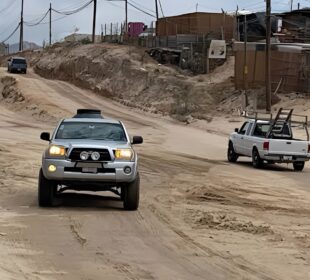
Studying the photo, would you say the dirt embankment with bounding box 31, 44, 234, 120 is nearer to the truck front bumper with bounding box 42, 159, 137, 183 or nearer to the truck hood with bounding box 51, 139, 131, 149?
the truck hood with bounding box 51, 139, 131, 149

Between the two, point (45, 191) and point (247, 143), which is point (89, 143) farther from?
point (247, 143)

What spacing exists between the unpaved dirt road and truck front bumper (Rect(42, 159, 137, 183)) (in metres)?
0.63

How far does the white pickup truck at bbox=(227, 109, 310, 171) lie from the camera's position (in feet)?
79.5

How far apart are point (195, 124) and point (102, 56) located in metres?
27.8

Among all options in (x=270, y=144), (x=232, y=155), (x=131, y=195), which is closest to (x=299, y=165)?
(x=270, y=144)

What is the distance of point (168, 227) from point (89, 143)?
2.39m

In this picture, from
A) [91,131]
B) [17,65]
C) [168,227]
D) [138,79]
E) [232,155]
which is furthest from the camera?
[17,65]

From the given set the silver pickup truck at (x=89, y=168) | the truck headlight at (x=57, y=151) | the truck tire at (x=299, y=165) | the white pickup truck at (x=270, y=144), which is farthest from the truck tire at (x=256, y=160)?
the truck headlight at (x=57, y=151)

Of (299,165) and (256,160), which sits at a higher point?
(256,160)

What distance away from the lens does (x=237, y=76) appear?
172 ft

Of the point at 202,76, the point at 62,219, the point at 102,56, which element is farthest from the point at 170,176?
the point at 102,56

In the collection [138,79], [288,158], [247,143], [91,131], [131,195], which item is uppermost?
[91,131]

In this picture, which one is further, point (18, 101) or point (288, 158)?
point (18, 101)

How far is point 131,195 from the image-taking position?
12758 millimetres
